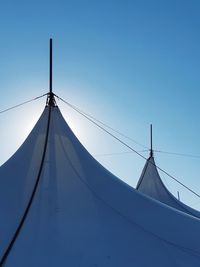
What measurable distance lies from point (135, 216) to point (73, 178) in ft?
2.76

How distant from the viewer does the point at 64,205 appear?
4.15 meters

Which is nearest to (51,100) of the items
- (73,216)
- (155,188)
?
(73,216)

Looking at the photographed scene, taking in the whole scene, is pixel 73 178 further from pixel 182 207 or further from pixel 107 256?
pixel 182 207

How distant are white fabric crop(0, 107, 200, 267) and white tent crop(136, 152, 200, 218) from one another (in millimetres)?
5085

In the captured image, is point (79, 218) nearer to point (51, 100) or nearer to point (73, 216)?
point (73, 216)

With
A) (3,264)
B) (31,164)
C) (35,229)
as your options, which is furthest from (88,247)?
(31,164)

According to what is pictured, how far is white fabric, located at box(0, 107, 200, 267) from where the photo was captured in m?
3.51

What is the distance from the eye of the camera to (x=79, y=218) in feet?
13.1

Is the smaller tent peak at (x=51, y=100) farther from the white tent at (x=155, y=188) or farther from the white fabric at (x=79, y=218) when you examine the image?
the white tent at (x=155, y=188)

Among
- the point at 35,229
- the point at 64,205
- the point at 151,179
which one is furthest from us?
the point at 151,179

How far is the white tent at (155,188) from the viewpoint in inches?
381

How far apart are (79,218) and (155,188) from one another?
21.3 ft

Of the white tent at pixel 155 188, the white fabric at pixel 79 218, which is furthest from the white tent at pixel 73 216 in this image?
the white tent at pixel 155 188

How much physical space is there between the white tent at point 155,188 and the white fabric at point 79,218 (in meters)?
5.09
